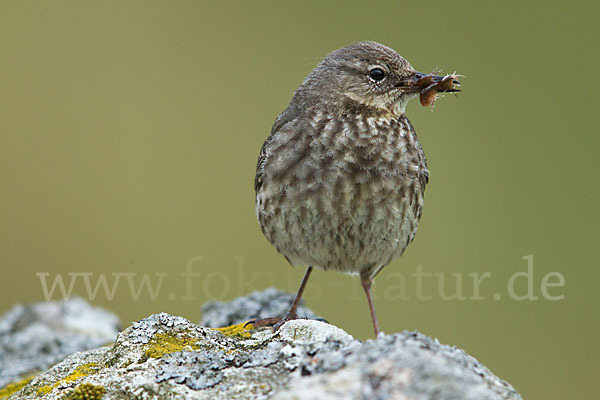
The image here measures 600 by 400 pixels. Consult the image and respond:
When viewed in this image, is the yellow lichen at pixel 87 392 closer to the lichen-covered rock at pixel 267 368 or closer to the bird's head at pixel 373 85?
the lichen-covered rock at pixel 267 368

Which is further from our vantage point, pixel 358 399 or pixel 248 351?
pixel 248 351

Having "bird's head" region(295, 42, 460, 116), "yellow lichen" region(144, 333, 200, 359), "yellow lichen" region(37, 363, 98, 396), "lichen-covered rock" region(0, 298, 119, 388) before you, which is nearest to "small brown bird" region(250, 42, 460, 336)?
"bird's head" region(295, 42, 460, 116)

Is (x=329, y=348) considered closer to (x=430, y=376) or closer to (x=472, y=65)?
(x=430, y=376)

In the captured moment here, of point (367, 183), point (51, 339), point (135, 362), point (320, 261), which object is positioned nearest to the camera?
point (135, 362)

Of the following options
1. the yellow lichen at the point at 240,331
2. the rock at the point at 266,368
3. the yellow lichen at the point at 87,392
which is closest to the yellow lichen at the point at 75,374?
the rock at the point at 266,368

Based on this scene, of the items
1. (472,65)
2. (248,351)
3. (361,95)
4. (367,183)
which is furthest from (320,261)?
(472,65)

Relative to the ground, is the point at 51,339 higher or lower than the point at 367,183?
lower

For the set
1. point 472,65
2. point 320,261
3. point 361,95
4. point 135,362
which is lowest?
point 135,362

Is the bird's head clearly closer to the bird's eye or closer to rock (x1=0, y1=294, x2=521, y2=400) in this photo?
the bird's eye
